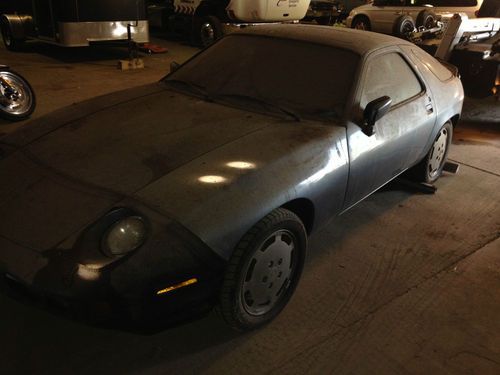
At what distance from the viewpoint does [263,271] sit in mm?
2316

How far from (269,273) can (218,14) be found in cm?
988

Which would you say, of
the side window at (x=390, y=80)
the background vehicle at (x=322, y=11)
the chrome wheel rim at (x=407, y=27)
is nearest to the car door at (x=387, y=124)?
the side window at (x=390, y=80)

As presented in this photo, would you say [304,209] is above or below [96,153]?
below

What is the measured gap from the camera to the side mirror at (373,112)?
277 centimetres

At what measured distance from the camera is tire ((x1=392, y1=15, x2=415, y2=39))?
371 inches

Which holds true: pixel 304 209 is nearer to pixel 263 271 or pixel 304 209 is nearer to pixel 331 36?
pixel 263 271

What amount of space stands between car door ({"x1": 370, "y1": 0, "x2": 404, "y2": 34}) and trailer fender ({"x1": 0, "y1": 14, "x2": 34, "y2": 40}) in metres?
8.00

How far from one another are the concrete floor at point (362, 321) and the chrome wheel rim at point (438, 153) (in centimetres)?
36

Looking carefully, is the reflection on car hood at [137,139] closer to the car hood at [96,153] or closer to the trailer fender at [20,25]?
the car hood at [96,153]

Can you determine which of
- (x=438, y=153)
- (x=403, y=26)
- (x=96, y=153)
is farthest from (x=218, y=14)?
(x=96, y=153)

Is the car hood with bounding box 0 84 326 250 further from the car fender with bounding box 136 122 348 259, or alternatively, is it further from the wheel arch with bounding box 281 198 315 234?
the wheel arch with bounding box 281 198 315 234

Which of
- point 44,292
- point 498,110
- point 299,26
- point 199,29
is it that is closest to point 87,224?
point 44,292

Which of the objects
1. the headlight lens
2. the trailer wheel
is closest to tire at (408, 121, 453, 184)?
the headlight lens

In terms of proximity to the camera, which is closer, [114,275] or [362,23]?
[114,275]
